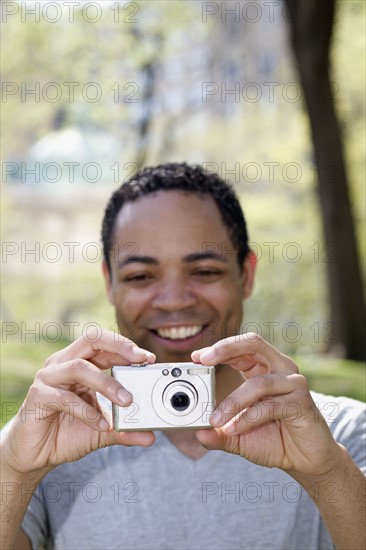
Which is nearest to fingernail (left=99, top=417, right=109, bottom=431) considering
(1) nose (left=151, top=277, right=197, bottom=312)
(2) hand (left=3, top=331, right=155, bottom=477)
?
(2) hand (left=3, top=331, right=155, bottom=477)

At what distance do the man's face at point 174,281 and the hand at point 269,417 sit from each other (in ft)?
1.88

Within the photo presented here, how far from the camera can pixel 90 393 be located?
2.54m

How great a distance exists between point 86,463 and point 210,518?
488 mm

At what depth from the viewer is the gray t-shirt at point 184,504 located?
2816 mm

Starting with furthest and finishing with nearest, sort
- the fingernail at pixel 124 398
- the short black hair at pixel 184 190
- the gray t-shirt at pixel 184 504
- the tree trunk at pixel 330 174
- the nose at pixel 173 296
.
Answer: the tree trunk at pixel 330 174, the short black hair at pixel 184 190, the nose at pixel 173 296, the gray t-shirt at pixel 184 504, the fingernail at pixel 124 398

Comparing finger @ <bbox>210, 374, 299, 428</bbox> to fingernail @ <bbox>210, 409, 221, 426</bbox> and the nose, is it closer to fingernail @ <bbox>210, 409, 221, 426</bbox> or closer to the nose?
fingernail @ <bbox>210, 409, 221, 426</bbox>

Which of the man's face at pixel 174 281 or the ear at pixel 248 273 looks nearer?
the man's face at pixel 174 281

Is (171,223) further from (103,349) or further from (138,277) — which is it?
(103,349)

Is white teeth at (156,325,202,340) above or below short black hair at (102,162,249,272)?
below

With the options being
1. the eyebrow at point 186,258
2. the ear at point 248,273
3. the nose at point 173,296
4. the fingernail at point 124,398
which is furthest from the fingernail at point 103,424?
the ear at point 248,273

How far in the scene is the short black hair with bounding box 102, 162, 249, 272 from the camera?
3.20 metres

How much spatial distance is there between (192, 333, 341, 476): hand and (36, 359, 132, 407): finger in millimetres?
225

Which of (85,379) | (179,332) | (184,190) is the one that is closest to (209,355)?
(85,379)

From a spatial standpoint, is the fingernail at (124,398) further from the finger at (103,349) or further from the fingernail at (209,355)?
the fingernail at (209,355)
